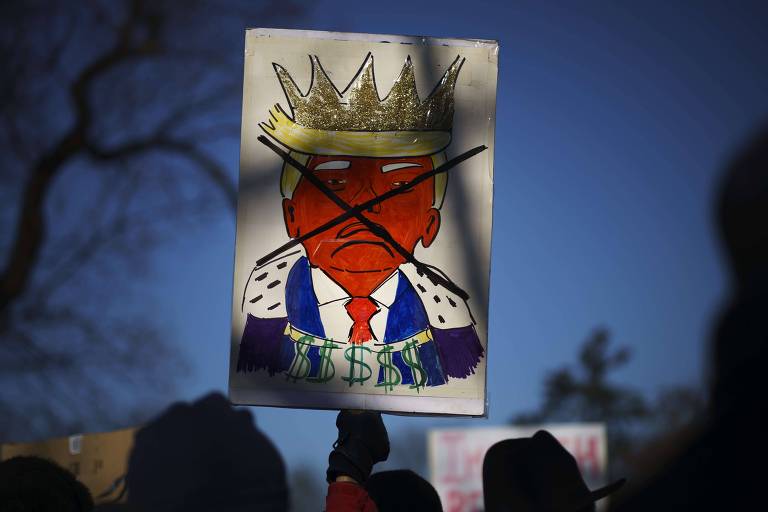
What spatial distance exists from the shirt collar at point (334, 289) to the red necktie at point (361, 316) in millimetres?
19

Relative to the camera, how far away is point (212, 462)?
3.01 metres

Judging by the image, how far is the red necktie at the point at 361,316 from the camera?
76.7 inches

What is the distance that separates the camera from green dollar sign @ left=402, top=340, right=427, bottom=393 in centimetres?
190

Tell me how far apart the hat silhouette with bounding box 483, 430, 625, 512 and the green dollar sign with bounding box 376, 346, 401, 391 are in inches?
14.7

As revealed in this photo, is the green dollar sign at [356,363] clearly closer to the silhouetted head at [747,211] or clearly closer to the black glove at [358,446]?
the black glove at [358,446]

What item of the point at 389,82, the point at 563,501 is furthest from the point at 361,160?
the point at 563,501

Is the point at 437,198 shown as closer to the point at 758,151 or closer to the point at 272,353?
the point at 272,353

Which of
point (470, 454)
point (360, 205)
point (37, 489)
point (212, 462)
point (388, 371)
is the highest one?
point (360, 205)

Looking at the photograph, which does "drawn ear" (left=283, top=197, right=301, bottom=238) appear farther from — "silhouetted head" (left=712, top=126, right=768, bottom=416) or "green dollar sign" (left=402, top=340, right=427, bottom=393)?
"silhouetted head" (left=712, top=126, right=768, bottom=416)

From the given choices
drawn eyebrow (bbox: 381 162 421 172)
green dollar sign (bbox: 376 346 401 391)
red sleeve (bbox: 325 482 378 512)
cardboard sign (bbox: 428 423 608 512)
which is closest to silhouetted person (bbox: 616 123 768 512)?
red sleeve (bbox: 325 482 378 512)

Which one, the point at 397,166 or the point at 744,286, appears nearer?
the point at 744,286

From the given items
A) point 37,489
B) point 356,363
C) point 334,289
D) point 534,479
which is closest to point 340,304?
point 334,289

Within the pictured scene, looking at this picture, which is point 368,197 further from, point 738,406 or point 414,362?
point 738,406

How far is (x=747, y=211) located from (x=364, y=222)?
155 cm
